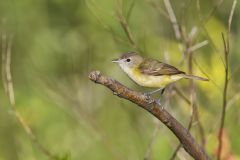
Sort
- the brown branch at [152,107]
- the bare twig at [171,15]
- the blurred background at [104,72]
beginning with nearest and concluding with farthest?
the brown branch at [152,107] → the bare twig at [171,15] → the blurred background at [104,72]

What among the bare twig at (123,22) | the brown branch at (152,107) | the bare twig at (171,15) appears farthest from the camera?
the bare twig at (171,15)

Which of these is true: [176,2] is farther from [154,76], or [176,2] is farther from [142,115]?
[154,76]

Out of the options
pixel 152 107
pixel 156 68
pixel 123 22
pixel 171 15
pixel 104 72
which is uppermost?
pixel 152 107

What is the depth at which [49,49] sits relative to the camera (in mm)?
10125

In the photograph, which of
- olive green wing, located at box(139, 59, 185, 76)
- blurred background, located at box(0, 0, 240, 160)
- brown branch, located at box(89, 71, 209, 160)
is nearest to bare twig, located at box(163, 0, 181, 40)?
blurred background, located at box(0, 0, 240, 160)

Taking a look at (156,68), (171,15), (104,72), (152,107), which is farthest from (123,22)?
(104,72)

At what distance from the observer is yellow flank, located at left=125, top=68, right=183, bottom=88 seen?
220 inches

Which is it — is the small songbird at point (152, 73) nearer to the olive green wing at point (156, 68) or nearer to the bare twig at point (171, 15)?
the olive green wing at point (156, 68)

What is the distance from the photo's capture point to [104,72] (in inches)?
352

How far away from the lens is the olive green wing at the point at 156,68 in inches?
219

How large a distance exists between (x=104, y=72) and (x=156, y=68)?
331 centimetres

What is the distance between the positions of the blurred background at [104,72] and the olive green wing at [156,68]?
0.50 feet

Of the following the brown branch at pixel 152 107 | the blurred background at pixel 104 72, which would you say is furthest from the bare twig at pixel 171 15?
the brown branch at pixel 152 107

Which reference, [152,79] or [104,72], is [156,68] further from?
[104,72]
